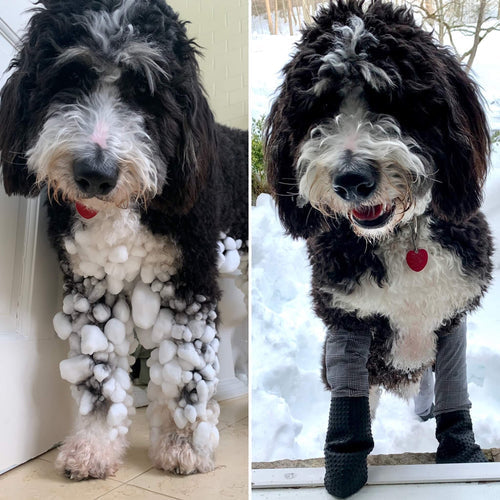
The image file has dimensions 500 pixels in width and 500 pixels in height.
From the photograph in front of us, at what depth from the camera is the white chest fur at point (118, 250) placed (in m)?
1.08

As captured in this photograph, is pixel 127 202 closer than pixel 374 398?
Yes

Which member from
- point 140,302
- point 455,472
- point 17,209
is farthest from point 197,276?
point 455,472

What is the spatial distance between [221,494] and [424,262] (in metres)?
0.62

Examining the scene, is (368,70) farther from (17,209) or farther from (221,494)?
(221,494)

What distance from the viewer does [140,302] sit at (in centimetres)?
113

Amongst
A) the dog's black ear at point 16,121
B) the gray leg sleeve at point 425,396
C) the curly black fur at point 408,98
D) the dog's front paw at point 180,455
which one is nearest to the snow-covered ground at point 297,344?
the gray leg sleeve at point 425,396

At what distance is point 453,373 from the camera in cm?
112

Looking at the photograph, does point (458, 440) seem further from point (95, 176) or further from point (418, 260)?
point (95, 176)

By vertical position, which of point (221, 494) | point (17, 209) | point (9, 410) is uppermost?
A: point (17, 209)

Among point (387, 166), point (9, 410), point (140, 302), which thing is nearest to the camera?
point (387, 166)

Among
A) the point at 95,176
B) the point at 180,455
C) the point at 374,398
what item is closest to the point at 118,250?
→ the point at 95,176

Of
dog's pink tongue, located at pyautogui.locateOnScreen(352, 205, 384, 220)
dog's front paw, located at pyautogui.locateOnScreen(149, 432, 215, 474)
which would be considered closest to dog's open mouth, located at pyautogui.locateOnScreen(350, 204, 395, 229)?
dog's pink tongue, located at pyautogui.locateOnScreen(352, 205, 384, 220)

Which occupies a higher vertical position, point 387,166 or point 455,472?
point 387,166

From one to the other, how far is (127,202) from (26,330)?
0.33m
